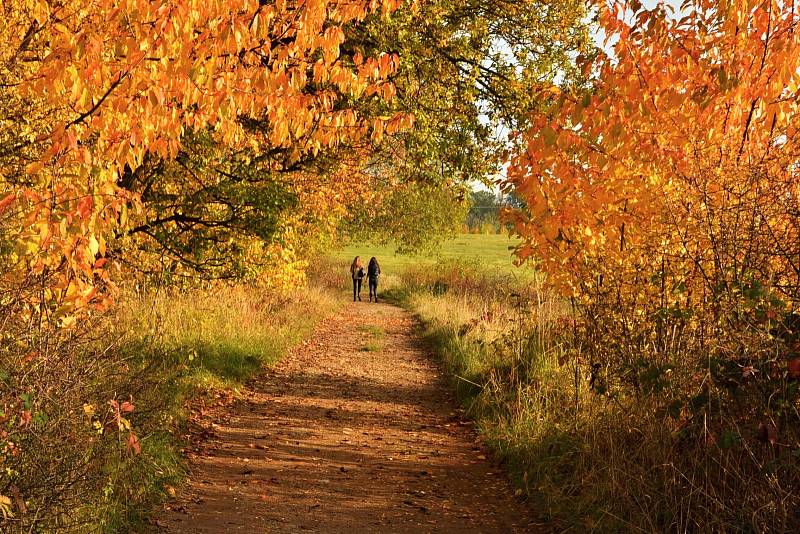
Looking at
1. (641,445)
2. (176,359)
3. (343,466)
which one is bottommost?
(343,466)

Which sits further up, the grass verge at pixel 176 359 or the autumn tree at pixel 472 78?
the autumn tree at pixel 472 78

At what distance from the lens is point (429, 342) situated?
1648cm

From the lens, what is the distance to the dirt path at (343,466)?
5637 mm

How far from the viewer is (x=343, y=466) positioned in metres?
7.06

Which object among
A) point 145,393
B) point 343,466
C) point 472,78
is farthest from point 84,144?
point 472,78

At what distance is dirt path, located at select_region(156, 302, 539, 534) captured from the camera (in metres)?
5.64

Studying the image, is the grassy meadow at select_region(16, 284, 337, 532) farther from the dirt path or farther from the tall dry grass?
the tall dry grass

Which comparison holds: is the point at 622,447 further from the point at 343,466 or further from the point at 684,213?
the point at 343,466

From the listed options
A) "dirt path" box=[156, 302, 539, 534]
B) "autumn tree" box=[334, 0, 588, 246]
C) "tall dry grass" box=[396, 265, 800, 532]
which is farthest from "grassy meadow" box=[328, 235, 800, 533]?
"autumn tree" box=[334, 0, 588, 246]

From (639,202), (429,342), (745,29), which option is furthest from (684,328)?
(429,342)

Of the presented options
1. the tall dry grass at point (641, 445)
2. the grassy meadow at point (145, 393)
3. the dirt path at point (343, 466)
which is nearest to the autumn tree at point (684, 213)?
the tall dry grass at point (641, 445)

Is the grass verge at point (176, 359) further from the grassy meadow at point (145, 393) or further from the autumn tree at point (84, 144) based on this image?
the autumn tree at point (84, 144)

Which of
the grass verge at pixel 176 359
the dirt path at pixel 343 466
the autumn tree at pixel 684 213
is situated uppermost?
the autumn tree at pixel 684 213

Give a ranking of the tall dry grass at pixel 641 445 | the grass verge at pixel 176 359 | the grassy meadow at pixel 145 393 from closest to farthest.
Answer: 1. the tall dry grass at pixel 641 445
2. the grassy meadow at pixel 145 393
3. the grass verge at pixel 176 359
